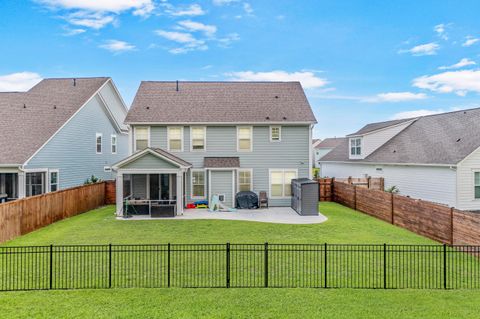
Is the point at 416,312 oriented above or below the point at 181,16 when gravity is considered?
below

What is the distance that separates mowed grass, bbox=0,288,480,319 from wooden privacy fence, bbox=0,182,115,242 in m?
6.53

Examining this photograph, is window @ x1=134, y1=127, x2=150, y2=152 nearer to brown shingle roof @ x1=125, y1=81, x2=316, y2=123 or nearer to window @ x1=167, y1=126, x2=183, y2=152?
brown shingle roof @ x1=125, y1=81, x2=316, y2=123

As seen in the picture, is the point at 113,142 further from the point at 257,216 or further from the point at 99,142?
the point at 257,216

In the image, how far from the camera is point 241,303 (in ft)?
22.8

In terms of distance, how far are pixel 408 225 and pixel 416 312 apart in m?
8.97

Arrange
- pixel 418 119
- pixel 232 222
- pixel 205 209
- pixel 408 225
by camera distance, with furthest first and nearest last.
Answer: pixel 418 119 < pixel 205 209 < pixel 232 222 < pixel 408 225

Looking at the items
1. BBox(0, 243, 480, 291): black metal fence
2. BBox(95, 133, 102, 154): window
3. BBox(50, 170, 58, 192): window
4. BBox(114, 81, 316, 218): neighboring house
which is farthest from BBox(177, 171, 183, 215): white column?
BBox(95, 133, 102, 154): window

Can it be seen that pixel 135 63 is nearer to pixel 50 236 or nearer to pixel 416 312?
pixel 50 236

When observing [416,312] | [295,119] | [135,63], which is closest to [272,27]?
[295,119]

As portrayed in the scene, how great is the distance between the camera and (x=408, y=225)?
14.6 m

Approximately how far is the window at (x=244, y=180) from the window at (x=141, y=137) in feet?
21.1

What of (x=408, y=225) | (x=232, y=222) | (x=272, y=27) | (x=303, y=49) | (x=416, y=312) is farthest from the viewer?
(x=303, y=49)

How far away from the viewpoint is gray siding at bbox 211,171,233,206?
68.3ft

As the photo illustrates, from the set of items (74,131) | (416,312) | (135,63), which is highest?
(135,63)
